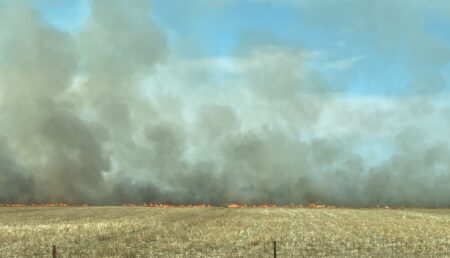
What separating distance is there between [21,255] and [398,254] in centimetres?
2063

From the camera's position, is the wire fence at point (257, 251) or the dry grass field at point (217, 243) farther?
the dry grass field at point (217, 243)

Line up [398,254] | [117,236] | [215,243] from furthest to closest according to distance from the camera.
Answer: [117,236] → [215,243] → [398,254]

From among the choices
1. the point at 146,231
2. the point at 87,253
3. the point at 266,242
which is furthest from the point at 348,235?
the point at 87,253

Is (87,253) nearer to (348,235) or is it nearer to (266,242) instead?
(266,242)

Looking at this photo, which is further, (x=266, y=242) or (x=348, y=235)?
(x=348, y=235)

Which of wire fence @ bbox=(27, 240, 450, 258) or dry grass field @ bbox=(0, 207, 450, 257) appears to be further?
dry grass field @ bbox=(0, 207, 450, 257)

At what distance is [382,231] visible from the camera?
51594mm

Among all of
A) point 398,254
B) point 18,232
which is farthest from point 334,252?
point 18,232

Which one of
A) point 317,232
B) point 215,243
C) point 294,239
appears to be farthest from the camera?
point 317,232

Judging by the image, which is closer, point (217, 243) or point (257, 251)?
point (257, 251)

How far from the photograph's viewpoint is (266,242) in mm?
41250

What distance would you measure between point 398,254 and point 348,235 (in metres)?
12.7

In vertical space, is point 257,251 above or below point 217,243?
below

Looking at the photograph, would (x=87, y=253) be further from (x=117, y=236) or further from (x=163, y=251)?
(x=117, y=236)
